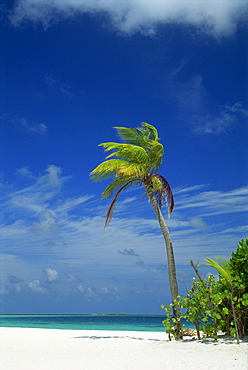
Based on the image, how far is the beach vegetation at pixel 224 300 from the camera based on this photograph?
7031mm

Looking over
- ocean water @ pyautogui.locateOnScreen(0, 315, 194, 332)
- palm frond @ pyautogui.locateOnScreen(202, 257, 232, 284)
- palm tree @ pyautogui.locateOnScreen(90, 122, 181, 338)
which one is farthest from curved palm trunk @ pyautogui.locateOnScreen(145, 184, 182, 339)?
ocean water @ pyautogui.locateOnScreen(0, 315, 194, 332)

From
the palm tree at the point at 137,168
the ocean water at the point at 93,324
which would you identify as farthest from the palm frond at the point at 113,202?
the ocean water at the point at 93,324

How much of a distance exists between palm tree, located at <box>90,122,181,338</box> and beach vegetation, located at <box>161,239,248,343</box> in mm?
2559

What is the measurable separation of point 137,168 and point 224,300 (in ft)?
14.0

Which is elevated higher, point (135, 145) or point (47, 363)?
point (135, 145)

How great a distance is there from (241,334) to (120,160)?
5362mm

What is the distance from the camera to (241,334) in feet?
23.4

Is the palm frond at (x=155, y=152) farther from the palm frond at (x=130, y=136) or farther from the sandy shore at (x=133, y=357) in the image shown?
the sandy shore at (x=133, y=357)

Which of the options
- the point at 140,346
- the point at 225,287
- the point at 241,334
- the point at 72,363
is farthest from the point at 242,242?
the point at 72,363

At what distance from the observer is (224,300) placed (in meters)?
7.46

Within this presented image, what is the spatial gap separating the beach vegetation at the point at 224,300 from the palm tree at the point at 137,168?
8.39 feet

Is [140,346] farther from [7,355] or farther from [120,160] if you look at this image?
[120,160]

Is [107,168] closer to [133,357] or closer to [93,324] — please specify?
[133,357]

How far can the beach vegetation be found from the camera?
277 inches
